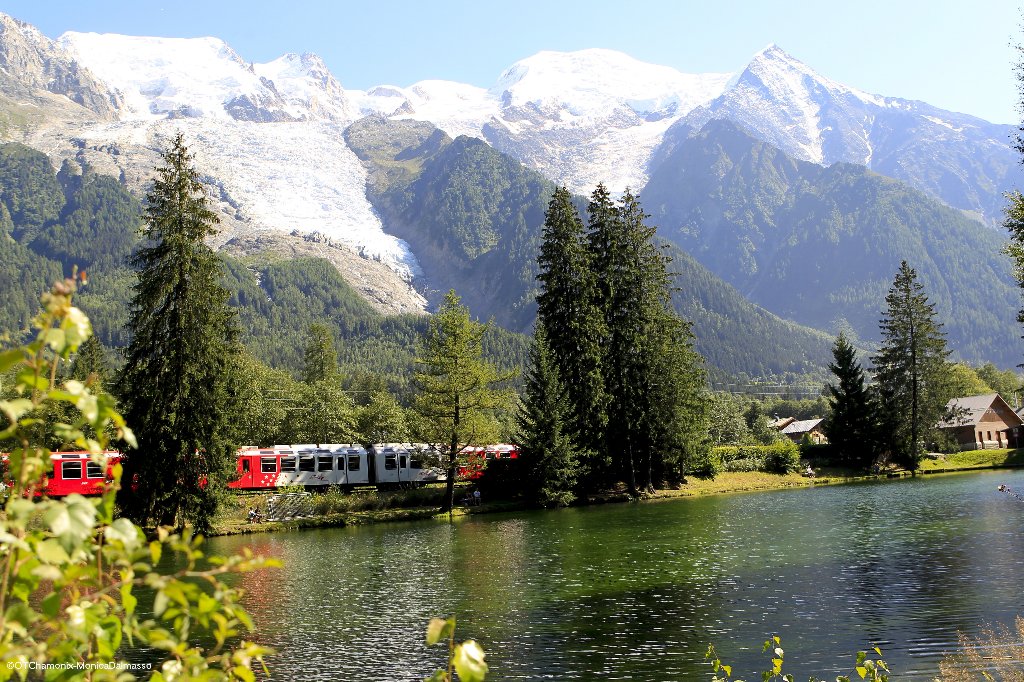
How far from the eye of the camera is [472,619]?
55.8 feet

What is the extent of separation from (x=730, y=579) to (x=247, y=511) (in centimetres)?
3125

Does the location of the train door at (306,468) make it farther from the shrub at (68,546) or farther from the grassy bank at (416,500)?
the shrub at (68,546)

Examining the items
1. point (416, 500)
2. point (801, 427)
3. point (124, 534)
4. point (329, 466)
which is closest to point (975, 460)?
point (416, 500)

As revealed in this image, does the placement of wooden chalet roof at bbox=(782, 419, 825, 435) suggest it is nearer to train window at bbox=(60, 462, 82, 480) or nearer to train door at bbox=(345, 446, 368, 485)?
train door at bbox=(345, 446, 368, 485)

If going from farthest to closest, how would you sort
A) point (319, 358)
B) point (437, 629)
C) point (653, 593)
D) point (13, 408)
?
point (319, 358) → point (653, 593) → point (437, 629) → point (13, 408)

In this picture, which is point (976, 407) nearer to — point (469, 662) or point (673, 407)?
point (673, 407)

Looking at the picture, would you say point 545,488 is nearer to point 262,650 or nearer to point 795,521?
point 795,521

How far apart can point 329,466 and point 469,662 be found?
56.0 m

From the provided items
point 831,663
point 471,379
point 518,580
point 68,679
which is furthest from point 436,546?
point 68,679

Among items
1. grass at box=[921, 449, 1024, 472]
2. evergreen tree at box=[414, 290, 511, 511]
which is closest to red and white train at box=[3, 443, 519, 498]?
evergreen tree at box=[414, 290, 511, 511]

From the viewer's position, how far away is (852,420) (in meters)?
69.6

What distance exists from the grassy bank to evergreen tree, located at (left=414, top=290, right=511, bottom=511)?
2.83 meters

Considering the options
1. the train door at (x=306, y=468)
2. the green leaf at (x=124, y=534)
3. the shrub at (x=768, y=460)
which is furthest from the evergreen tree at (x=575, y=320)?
the green leaf at (x=124, y=534)

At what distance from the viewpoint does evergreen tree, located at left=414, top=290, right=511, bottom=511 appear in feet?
151
